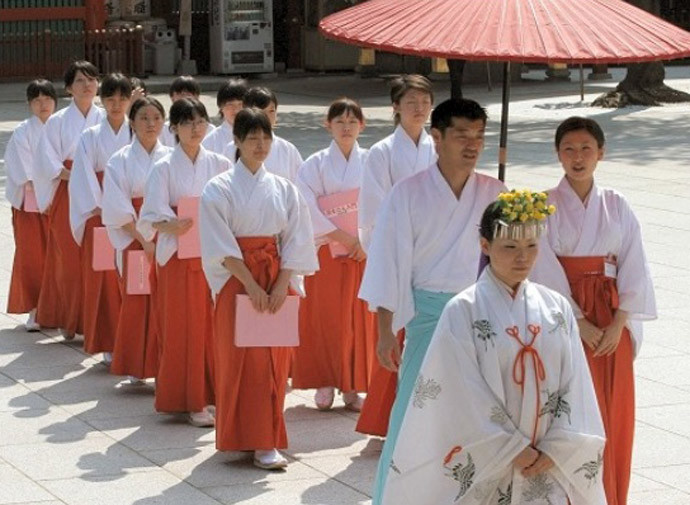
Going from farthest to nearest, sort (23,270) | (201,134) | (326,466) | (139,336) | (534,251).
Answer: (23,270) < (139,336) < (201,134) < (326,466) < (534,251)

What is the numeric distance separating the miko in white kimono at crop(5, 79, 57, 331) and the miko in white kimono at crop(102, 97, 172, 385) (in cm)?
164

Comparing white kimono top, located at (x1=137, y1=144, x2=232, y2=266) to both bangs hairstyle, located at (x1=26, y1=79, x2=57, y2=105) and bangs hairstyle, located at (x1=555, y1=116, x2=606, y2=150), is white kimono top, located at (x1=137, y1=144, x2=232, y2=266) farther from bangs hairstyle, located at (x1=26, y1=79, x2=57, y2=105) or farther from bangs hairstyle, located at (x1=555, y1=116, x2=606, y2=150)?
bangs hairstyle, located at (x1=555, y1=116, x2=606, y2=150)

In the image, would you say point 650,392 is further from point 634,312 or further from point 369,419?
point 634,312

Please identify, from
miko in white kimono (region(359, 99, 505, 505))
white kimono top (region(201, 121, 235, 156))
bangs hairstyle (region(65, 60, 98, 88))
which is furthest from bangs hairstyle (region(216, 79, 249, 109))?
miko in white kimono (region(359, 99, 505, 505))

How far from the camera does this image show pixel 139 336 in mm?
9016

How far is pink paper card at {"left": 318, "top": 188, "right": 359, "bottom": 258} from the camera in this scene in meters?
8.43

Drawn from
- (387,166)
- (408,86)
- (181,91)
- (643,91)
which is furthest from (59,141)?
(643,91)

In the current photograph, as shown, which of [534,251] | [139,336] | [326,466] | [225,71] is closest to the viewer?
[534,251]

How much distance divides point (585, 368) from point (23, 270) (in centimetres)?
620

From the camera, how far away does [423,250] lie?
6.18 meters

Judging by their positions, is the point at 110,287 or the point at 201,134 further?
the point at 110,287

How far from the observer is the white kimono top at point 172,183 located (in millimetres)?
8312

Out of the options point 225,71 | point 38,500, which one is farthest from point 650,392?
point 225,71

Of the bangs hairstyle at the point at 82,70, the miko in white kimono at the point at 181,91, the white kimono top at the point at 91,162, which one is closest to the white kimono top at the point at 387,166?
the miko in white kimono at the point at 181,91
